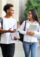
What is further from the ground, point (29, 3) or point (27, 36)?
point (29, 3)

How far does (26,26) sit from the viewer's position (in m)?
4.48

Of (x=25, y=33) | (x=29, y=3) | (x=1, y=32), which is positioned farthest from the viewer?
(x=29, y=3)

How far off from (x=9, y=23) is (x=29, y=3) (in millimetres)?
10688

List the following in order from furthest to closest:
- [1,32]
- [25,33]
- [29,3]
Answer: [29,3] < [25,33] < [1,32]

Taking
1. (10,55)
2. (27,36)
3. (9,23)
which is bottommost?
(10,55)

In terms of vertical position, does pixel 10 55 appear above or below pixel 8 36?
below

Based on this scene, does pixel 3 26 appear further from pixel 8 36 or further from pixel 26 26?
pixel 26 26

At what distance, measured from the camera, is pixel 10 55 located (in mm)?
4273

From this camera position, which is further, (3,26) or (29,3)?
(29,3)

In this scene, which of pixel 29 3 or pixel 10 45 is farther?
pixel 29 3

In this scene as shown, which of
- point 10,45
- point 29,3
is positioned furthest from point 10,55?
point 29,3

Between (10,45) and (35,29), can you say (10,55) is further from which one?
(35,29)

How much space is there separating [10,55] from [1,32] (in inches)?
20.2

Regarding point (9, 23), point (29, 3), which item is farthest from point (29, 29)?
point (29, 3)
